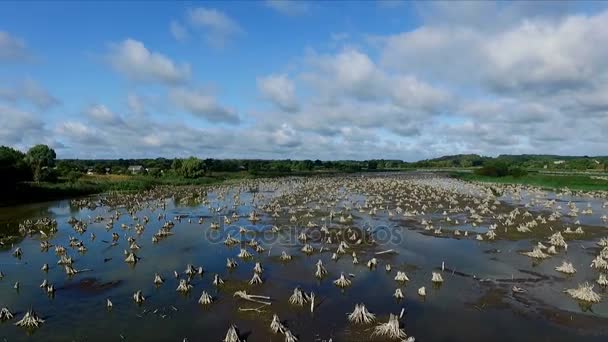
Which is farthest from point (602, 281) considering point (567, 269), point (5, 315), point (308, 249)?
point (5, 315)

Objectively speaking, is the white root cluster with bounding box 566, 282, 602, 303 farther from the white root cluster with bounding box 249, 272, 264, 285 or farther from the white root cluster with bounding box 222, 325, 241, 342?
the white root cluster with bounding box 222, 325, 241, 342

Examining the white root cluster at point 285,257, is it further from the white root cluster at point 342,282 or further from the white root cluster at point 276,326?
the white root cluster at point 276,326

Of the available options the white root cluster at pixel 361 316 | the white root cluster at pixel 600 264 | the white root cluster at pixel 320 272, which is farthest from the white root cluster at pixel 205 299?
the white root cluster at pixel 600 264

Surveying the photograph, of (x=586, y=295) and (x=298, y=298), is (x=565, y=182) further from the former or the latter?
(x=298, y=298)

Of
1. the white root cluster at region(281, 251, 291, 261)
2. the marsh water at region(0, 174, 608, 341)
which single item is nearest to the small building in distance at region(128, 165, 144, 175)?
the marsh water at region(0, 174, 608, 341)

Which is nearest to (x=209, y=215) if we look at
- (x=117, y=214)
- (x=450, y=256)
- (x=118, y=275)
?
(x=117, y=214)
